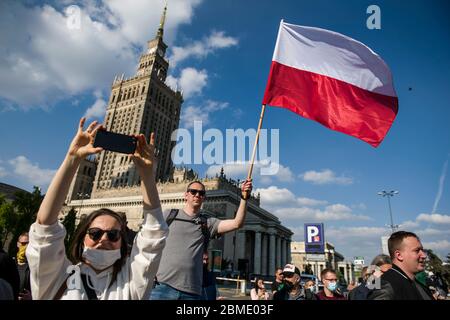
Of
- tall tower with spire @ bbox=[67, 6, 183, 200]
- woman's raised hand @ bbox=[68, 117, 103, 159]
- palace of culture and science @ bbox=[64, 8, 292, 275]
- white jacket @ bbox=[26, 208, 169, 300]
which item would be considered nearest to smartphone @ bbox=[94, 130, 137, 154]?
woman's raised hand @ bbox=[68, 117, 103, 159]

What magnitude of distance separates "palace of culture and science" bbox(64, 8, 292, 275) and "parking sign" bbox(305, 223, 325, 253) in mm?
31178

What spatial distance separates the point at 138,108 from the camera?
94625mm

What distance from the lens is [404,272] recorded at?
3686 millimetres

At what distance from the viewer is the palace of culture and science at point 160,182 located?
63875mm

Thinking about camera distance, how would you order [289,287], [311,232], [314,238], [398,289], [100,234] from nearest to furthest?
[100,234], [398,289], [289,287], [314,238], [311,232]

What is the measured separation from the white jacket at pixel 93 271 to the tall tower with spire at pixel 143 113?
84.6 metres

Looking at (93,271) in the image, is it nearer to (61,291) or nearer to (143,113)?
(61,291)

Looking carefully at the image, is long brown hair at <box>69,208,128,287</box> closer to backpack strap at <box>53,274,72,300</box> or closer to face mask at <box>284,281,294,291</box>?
backpack strap at <box>53,274,72,300</box>

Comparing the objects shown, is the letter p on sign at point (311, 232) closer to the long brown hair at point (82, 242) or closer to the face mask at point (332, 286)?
the face mask at point (332, 286)

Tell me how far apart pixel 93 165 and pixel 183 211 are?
110 metres

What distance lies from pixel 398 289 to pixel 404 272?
15.0 inches

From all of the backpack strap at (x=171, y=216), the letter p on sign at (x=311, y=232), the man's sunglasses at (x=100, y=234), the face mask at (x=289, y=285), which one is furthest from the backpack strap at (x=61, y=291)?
the letter p on sign at (x=311, y=232)

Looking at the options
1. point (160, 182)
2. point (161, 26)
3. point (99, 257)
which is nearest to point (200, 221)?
point (99, 257)
